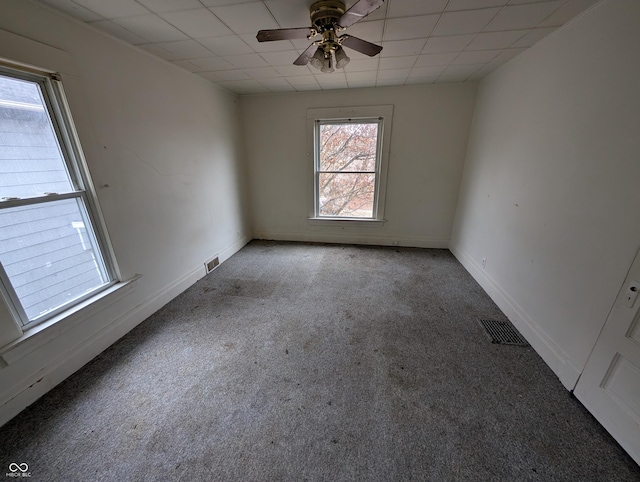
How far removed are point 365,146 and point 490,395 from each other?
318cm

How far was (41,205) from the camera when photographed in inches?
59.4

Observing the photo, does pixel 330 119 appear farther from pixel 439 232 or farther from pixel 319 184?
pixel 439 232

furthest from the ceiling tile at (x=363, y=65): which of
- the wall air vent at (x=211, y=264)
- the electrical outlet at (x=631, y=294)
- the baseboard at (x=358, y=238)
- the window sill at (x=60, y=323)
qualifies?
the window sill at (x=60, y=323)

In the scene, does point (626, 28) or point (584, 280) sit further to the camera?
point (584, 280)

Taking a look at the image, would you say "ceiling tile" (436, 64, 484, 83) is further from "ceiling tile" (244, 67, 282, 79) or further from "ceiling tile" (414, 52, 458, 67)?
"ceiling tile" (244, 67, 282, 79)

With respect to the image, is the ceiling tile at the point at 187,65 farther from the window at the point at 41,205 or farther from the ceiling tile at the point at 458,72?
the ceiling tile at the point at 458,72

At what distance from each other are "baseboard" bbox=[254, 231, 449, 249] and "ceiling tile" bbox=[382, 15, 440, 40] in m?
2.50

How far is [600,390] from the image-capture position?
132 centimetres

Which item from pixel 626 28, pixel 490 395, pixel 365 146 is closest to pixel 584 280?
pixel 490 395

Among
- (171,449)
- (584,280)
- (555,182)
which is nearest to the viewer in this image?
(171,449)

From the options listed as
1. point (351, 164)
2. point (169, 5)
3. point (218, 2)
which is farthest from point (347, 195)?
point (169, 5)

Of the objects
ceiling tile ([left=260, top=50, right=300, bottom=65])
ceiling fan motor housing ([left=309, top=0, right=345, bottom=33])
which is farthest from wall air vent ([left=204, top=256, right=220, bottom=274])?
ceiling fan motor housing ([left=309, top=0, right=345, bottom=33])

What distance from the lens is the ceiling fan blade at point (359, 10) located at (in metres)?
1.18

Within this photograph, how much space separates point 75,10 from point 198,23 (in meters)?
0.70
